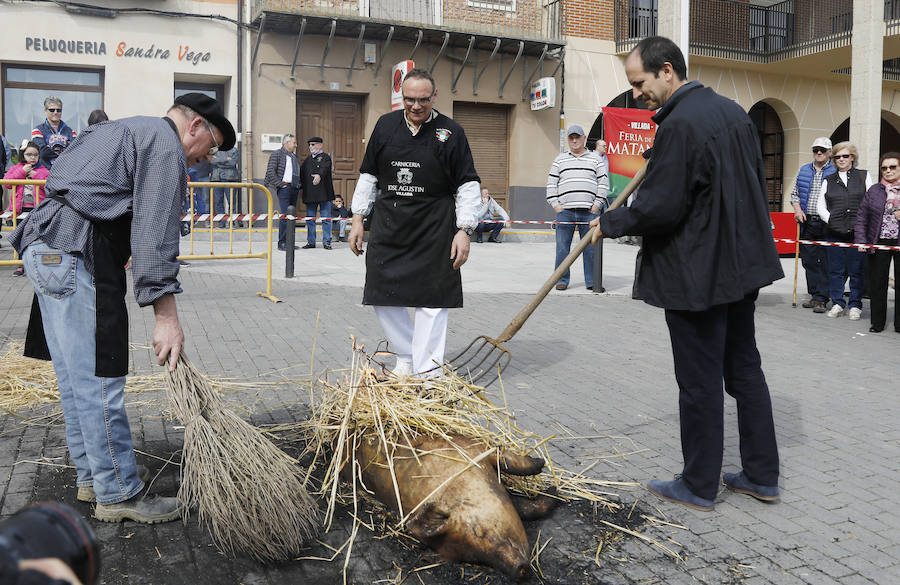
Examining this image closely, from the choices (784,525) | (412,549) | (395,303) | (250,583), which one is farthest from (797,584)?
(395,303)

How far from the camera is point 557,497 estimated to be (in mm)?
3713

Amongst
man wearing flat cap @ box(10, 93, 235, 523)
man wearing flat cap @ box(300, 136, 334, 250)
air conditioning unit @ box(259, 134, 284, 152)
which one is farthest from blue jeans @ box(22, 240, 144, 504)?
air conditioning unit @ box(259, 134, 284, 152)

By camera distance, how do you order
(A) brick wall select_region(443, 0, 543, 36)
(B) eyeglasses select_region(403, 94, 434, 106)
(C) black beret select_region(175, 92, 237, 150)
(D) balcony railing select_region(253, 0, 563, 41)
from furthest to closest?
(A) brick wall select_region(443, 0, 543, 36)
(D) balcony railing select_region(253, 0, 563, 41)
(B) eyeglasses select_region(403, 94, 434, 106)
(C) black beret select_region(175, 92, 237, 150)

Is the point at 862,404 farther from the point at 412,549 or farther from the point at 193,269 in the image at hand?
the point at 193,269

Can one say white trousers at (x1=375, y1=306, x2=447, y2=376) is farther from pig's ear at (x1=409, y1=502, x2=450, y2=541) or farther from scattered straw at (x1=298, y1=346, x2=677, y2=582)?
pig's ear at (x1=409, y1=502, x2=450, y2=541)

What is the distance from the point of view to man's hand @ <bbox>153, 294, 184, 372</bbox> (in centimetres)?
319

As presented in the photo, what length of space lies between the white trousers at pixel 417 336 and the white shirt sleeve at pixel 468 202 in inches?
24.1

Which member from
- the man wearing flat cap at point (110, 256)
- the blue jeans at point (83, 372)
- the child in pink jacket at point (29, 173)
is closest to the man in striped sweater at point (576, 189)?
the child in pink jacket at point (29, 173)

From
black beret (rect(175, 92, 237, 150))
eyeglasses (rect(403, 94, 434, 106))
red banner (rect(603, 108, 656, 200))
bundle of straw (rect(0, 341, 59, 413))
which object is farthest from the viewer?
red banner (rect(603, 108, 656, 200))

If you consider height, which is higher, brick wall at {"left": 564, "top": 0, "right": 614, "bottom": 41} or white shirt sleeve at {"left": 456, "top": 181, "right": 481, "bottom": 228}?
brick wall at {"left": 564, "top": 0, "right": 614, "bottom": 41}

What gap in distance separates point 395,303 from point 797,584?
2989mm

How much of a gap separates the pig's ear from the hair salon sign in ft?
55.2

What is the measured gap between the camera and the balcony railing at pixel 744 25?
21.5m

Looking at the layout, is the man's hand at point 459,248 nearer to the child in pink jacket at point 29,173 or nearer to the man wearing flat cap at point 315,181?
the child in pink jacket at point 29,173
